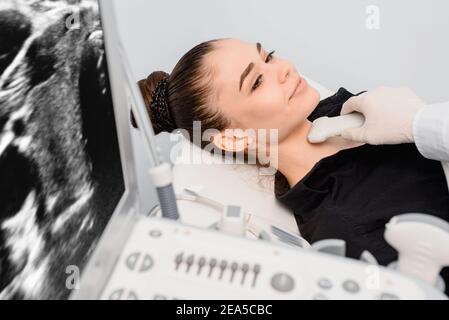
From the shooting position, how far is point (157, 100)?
3.93 ft

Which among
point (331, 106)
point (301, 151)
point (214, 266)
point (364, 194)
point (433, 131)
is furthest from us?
point (331, 106)

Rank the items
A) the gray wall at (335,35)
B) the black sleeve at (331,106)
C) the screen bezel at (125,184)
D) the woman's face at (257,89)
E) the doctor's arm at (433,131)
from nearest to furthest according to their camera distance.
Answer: the screen bezel at (125,184) < the doctor's arm at (433,131) < the woman's face at (257,89) < the black sleeve at (331,106) < the gray wall at (335,35)

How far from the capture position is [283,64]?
113 centimetres

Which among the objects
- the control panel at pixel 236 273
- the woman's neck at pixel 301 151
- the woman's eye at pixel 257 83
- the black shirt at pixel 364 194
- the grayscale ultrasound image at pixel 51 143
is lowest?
the black shirt at pixel 364 194

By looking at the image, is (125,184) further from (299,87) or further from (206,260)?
(299,87)

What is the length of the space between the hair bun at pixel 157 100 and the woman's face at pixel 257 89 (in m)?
0.14

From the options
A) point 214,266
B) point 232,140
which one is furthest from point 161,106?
point 214,266

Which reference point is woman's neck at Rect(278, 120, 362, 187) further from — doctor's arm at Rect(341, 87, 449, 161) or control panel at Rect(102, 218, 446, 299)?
control panel at Rect(102, 218, 446, 299)

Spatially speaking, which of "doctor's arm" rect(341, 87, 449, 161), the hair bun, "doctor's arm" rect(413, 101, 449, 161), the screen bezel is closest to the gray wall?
the hair bun

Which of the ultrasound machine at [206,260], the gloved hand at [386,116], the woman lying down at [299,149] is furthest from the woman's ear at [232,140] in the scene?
the ultrasound machine at [206,260]

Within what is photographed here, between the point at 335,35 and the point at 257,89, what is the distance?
588mm

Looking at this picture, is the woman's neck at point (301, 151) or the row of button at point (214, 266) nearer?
the row of button at point (214, 266)

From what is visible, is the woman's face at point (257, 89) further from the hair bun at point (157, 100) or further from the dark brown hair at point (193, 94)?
the hair bun at point (157, 100)

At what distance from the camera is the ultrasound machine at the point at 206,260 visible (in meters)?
0.58
